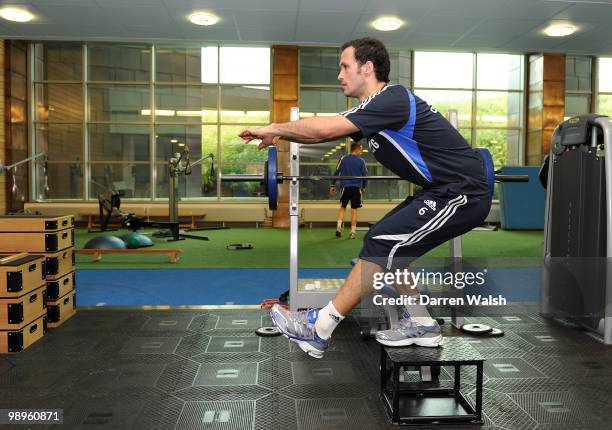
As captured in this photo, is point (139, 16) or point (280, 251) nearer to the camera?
point (280, 251)

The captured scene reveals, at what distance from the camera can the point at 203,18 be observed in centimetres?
820

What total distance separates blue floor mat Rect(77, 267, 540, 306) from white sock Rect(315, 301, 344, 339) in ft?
6.03

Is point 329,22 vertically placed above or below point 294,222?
above

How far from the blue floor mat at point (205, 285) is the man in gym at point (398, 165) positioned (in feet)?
5.67

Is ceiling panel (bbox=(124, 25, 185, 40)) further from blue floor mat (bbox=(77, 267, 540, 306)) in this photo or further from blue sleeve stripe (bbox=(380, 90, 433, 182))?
blue sleeve stripe (bbox=(380, 90, 433, 182))

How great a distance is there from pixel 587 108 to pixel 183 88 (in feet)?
28.9

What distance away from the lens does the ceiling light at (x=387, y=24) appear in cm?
820

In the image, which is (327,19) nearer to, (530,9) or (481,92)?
(530,9)

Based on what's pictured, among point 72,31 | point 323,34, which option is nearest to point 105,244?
point 72,31

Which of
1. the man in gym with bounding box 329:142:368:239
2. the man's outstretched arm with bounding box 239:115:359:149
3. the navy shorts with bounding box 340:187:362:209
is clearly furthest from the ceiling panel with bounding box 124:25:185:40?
the man's outstretched arm with bounding box 239:115:359:149

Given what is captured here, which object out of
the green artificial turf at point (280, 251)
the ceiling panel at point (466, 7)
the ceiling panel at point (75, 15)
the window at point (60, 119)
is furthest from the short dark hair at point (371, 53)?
the window at point (60, 119)

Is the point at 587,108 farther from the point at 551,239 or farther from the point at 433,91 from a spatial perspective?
the point at 551,239

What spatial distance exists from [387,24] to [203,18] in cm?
291

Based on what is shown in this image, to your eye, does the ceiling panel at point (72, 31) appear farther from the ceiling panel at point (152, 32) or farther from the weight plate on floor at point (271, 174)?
the weight plate on floor at point (271, 174)
